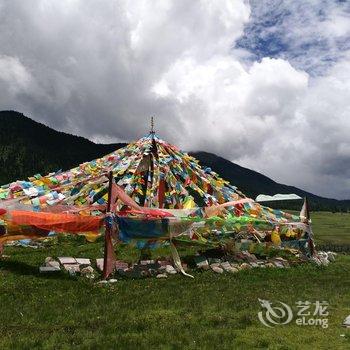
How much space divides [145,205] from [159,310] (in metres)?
16.2

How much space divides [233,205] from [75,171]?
1264 cm

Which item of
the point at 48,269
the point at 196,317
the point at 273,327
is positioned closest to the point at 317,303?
the point at 273,327

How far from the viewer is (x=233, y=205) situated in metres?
30.5

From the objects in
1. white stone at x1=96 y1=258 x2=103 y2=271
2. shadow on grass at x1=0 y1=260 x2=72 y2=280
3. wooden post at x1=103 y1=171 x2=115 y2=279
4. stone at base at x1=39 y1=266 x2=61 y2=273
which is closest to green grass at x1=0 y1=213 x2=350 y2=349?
shadow on grass at x1=0 y1=260 x2=72 y2=280

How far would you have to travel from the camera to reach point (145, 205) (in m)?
32.5

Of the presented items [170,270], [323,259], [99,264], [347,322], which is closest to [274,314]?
[347,322]

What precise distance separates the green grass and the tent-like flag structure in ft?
8.50

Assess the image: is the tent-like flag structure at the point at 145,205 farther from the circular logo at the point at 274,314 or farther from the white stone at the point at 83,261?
the circular logo at the point at 274,314

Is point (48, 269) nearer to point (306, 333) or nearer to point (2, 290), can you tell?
point (2, 290)

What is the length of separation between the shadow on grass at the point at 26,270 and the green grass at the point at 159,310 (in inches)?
1.8

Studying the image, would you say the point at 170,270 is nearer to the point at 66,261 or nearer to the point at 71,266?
the point at 71,266

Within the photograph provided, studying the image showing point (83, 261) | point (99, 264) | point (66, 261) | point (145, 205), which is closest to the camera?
point (66, 261)

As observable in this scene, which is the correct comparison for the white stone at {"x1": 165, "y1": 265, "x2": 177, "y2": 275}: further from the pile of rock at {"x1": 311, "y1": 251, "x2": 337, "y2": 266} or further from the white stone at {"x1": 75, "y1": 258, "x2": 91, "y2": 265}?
the pile of rock at {"x1": 311, "y1": 251, "x2": 337, "y2": 266}

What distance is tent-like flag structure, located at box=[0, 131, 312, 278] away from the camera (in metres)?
22.9
